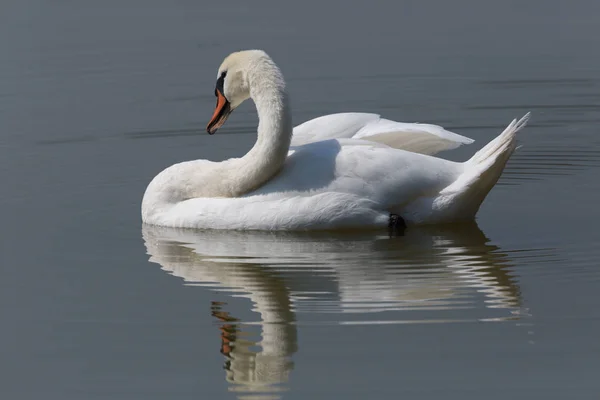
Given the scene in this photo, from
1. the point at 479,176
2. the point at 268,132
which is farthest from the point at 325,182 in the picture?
the point at 479,176

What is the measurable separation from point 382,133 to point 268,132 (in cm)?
145

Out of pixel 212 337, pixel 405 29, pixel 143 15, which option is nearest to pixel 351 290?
pixel 212 337

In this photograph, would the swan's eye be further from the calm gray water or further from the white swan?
the calm gray water

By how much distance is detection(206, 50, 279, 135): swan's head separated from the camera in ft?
41.6

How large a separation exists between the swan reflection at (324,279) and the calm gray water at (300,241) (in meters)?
0.03

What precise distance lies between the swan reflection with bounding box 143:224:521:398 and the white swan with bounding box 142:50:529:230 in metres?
0.16

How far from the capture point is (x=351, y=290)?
1050 centimetres

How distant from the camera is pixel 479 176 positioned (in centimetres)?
1206

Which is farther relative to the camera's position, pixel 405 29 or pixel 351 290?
pixel 405 29

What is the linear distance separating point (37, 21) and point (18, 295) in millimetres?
13278

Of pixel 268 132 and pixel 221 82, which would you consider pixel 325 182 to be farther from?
pixel 221 82

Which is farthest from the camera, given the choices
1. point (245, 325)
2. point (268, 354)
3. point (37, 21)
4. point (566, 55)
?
point (37, 21)

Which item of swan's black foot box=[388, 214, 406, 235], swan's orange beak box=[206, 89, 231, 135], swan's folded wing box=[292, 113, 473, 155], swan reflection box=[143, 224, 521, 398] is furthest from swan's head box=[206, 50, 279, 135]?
swan's black foot box=[388, 214, 406, 235]

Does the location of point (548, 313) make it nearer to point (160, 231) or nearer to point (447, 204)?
point (447, 204)
